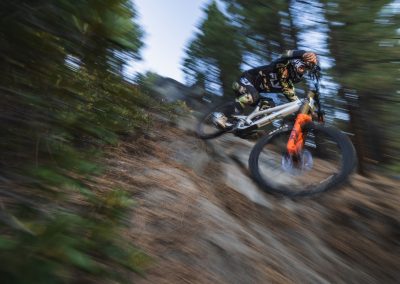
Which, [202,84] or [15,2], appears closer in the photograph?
[15,2]

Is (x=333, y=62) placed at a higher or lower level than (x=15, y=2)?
higher

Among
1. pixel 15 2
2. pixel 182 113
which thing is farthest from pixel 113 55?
pixel 182 113

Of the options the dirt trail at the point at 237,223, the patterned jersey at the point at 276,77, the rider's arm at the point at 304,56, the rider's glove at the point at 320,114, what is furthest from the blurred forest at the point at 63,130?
the patterned jersey at the point at 276,77

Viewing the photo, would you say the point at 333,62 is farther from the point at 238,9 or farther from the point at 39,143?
the point at 39,143

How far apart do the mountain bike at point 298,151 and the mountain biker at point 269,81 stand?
15.5 inches

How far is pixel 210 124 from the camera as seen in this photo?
355 inches

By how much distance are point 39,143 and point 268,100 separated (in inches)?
237

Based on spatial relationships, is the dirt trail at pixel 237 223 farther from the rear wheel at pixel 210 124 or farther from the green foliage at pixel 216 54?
Answer: the green foliage at pixel 216 54

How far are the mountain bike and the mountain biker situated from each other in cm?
39

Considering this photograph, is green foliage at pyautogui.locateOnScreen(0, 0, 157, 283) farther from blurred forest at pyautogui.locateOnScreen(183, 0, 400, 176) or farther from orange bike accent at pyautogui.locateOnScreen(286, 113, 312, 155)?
blurred forest at pyautogui.locateOnScreen(183, 0, 400, 176)

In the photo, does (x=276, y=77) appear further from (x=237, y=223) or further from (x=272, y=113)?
(x=237, y=223)

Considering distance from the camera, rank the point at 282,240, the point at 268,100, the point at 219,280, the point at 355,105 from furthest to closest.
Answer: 1. the point at 355,105
2. the point at 268,100
3. the point at 282,240
4. the point at 219,280

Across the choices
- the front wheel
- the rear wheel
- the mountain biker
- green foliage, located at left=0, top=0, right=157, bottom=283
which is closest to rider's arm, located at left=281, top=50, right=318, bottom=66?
the mountain biker

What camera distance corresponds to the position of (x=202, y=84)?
16.1m
